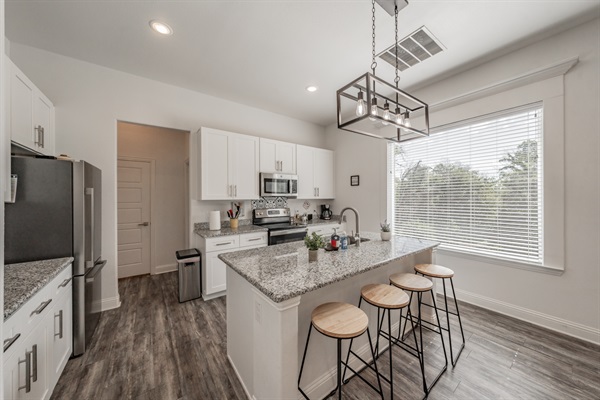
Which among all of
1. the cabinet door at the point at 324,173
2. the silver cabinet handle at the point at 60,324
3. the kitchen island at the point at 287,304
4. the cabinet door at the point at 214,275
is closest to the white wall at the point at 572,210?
the kitchen island at the point at 287,304

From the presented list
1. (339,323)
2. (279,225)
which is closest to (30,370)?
(339,323)

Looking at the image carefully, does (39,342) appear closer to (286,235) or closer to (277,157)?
(286,235)

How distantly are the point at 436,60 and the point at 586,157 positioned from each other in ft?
5.77

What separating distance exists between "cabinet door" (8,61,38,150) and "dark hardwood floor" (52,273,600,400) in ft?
6.48

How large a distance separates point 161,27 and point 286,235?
114 inches

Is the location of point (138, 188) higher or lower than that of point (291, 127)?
lower

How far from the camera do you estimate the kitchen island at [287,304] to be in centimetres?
129

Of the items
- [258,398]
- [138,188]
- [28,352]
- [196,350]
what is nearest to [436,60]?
[258,398]

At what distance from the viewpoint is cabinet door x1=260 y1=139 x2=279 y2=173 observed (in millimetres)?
3930

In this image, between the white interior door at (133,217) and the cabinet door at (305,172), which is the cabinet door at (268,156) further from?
the white interior door at (133,217)

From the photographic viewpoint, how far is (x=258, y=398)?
1.51 m

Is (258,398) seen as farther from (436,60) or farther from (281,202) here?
(436,60)

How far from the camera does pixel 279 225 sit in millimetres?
3982

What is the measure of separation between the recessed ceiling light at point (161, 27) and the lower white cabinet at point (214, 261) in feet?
7.55
